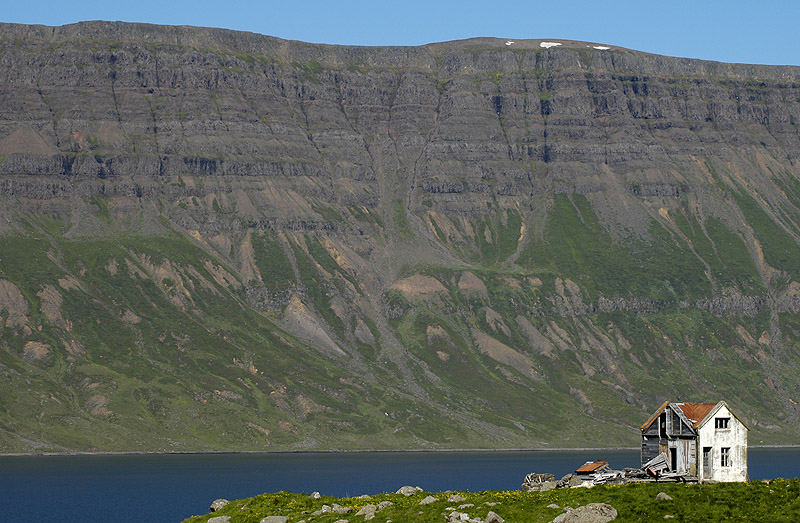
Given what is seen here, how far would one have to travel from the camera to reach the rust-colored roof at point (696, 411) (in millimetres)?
97062

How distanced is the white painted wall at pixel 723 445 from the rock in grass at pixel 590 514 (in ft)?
87.2

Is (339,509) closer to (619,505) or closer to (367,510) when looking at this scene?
(367,510)

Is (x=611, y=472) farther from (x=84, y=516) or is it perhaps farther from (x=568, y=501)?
(x=84, y=516)

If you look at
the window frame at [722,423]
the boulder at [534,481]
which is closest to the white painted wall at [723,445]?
the window frame at [722,423]

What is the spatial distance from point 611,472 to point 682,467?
5837 millimetres

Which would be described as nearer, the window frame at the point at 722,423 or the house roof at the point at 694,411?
the window frame at the point at 722,423

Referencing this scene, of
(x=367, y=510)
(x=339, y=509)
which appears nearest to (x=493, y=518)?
(x=367, y=510)

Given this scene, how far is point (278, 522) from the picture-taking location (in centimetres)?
8162

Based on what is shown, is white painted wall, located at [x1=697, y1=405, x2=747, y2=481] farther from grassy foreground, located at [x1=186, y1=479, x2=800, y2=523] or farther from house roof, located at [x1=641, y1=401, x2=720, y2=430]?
grassy foreground, located at [x1=186, y1=479, x2=800, y2=523]

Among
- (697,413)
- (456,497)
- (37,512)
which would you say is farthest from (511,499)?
(37,512)

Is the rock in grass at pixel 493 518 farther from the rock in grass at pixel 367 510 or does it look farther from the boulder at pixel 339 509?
the boulder at pixel 339 509

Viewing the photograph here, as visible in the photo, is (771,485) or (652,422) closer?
(771,485)

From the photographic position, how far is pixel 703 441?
9650cm

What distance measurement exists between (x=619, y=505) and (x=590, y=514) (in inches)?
118
